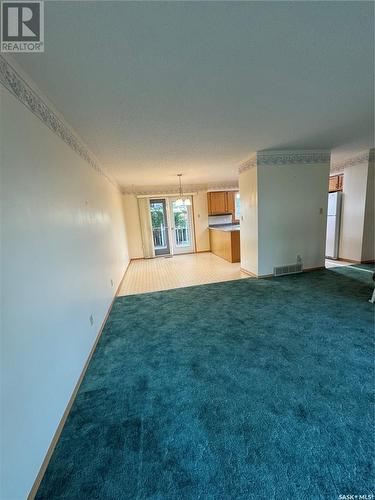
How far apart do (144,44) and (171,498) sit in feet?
8.12

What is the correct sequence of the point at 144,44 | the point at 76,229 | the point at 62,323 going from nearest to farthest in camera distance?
1. the point at 144,44
2. the point at 62,323
3. the point at 76,229

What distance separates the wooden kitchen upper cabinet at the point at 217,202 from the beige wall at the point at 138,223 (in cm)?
43

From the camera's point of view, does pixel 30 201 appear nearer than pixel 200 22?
No

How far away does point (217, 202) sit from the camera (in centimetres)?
755

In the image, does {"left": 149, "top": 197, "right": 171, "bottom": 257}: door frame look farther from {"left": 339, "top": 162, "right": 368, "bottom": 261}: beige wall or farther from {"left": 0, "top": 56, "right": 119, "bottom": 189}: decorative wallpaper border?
{"left": 339, "top": 162, "right": 368, "bottom": 261}: beige wall

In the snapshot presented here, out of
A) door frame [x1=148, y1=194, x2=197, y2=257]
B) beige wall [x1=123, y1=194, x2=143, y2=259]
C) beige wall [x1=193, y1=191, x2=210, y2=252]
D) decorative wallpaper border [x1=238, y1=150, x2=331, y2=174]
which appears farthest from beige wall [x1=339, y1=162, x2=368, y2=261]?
beige wall [x1=123, y1=194, x2=143, y2=259]

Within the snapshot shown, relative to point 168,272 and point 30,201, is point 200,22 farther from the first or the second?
point 168,272

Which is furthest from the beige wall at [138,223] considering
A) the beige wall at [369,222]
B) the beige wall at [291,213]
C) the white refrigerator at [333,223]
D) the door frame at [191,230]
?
the beige wall at [369,222]

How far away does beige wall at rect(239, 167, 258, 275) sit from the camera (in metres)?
4.04

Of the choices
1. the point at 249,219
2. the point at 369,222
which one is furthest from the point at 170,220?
the point at 369,222

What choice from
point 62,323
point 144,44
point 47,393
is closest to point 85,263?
point 62,323

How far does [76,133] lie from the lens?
7.72ft

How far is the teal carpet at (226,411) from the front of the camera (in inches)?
43.2

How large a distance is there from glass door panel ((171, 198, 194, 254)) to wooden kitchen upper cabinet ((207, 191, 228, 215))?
92 cm
